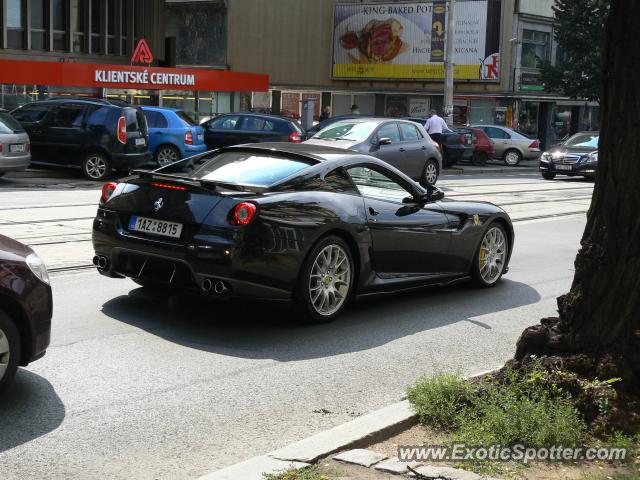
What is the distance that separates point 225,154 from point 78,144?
12788mm

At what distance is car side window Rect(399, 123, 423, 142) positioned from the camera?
69.0 ft

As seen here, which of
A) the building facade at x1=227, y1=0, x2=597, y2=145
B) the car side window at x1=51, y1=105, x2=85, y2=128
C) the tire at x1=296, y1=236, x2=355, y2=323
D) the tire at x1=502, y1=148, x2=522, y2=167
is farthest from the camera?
the building facade at x1=227, y1=0, x2=597, y2=145

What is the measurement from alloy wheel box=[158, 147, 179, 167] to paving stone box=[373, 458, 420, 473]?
63.2 ft

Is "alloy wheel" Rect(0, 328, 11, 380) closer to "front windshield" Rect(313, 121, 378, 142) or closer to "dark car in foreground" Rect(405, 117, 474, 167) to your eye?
"front windshield" Rect(313, 121, 378, 142)

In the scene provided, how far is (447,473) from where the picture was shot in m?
4.35

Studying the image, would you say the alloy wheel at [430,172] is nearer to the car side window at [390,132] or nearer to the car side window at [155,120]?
the car side window at [390,132]

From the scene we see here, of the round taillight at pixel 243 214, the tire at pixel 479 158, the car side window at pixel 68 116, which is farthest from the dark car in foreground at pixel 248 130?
the round taillight at pixel 243 214

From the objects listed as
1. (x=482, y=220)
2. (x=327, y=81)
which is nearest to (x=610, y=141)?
(x=482, y=220)

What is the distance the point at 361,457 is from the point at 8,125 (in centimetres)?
1564

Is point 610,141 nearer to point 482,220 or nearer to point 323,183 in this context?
point 323,183

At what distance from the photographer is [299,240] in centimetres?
725

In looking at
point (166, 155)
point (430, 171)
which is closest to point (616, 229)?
point (430, 171)

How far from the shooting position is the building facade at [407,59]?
45.9 m

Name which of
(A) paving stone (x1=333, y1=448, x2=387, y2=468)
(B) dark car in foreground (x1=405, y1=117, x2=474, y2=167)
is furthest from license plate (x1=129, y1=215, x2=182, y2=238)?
(B) dark car in foreground (x1=405, y1=117, x2=474, y2=167)
